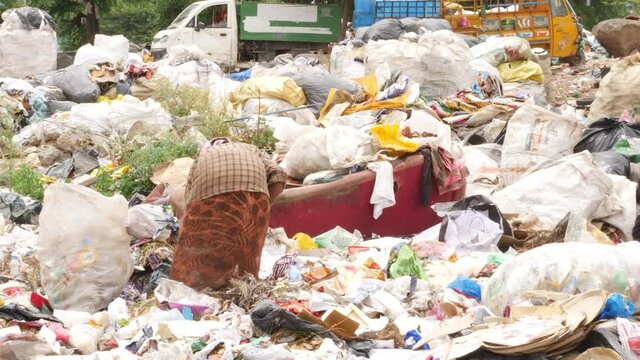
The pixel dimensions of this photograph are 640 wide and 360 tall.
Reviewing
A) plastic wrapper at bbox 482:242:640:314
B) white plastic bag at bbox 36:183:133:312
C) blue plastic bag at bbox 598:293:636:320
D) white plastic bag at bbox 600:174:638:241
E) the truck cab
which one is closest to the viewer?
blue plastic bag at bbox 598:293:636:320

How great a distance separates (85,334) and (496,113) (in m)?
5.88

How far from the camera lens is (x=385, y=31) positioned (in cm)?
Answer: 1442

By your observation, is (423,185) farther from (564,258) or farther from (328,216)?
(564,258)

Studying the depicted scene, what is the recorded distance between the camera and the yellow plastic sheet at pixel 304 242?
6056 millimetres

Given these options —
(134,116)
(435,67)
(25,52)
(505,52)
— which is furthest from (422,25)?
(134,116)

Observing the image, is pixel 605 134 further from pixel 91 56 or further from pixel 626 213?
pixel 91 56

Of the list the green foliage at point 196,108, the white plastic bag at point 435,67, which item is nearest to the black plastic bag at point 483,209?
the green foliage at point 196,108

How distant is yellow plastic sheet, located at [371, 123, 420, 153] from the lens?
714cm

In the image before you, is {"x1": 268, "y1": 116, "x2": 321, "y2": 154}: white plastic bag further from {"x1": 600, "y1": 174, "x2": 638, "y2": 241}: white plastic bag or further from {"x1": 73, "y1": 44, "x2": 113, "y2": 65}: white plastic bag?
{"x1": 73, "y1": 44, "x2": 113, "y2": 65}: white plastic bag

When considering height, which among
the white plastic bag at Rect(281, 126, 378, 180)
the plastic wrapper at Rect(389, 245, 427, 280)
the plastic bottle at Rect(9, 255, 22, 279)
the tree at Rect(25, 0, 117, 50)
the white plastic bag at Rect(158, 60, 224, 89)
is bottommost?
the tree at Rect(25, 0, 117, 50)

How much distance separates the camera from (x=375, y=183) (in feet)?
22.5

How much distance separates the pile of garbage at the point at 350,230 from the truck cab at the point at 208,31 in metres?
6.79

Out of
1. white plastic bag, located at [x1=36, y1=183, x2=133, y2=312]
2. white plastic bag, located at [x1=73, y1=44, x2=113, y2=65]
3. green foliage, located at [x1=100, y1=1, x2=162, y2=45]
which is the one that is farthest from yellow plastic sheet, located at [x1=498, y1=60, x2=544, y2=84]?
green foliage, located at [x1=100, y1=1, x2=162, y2=45]

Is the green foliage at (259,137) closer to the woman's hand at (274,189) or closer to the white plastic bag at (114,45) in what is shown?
the woman's hand at (274,189)
